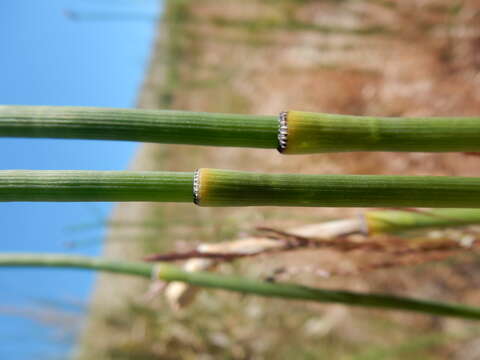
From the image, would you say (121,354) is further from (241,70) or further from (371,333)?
(241,70)

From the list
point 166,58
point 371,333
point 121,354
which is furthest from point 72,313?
point 166,58

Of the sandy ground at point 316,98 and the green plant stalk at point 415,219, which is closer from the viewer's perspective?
the green plant stalk at point 415,219

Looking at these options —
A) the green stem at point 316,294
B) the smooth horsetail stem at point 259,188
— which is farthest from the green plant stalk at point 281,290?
the smooth horsetail stem at point 259,188

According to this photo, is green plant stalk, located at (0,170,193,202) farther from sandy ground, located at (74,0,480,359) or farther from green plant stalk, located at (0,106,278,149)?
sandy ground, located at (74,0,480,359)

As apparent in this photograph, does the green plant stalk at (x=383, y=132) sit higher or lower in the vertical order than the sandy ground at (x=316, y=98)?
lower

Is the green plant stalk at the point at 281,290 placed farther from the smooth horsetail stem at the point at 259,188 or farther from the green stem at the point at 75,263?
the smooth horsetail stem at the point at 259,188

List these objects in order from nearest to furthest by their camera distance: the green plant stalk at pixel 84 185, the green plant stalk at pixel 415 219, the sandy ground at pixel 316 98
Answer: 1. the green plant stalk at pixel 84 185
2. the green plant stalk at pixel 415 219
3. the sandy ground at pixel 316 98
